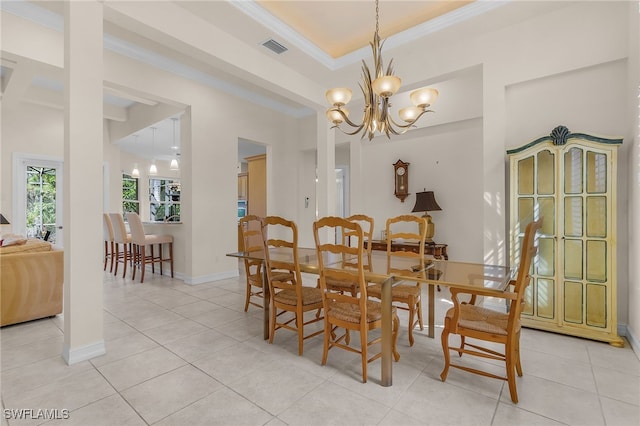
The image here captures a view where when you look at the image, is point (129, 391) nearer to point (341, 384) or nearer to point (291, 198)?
point (341, 384)

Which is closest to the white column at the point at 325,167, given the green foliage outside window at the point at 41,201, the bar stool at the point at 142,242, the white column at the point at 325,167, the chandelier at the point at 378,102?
the white column at the point at 325,167

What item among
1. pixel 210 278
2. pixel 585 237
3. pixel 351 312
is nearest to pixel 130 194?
pixel 210 278

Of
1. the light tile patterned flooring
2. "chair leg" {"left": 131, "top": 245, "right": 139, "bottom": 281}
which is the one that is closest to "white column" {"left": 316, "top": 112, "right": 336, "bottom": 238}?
the light tile patterned flooring

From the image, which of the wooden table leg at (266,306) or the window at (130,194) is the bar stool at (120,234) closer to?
the window at (130,194)

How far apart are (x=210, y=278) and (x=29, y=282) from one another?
7.11ft

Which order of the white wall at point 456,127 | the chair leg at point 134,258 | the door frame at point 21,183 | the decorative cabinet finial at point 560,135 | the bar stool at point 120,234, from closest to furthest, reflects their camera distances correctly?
the decorative cabinet finial at point 560,135 → the white wall at point 456,127 → the chair leg at point 134,258 → the bar stool at point 120,234 → the door frame at point 21,183

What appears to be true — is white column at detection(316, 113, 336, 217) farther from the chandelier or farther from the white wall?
the chandelier

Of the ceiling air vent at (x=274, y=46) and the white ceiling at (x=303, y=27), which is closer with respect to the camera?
the white ceiling at (x=303, y=27)

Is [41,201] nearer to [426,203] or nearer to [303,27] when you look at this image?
[303,27]

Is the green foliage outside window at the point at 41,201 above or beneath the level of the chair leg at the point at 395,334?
above

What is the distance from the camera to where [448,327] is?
194 centimetres

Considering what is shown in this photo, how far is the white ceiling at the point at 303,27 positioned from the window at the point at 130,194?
396cm

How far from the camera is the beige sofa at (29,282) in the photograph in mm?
2891

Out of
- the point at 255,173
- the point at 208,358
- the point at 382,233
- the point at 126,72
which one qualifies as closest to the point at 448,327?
the point at 208,358
